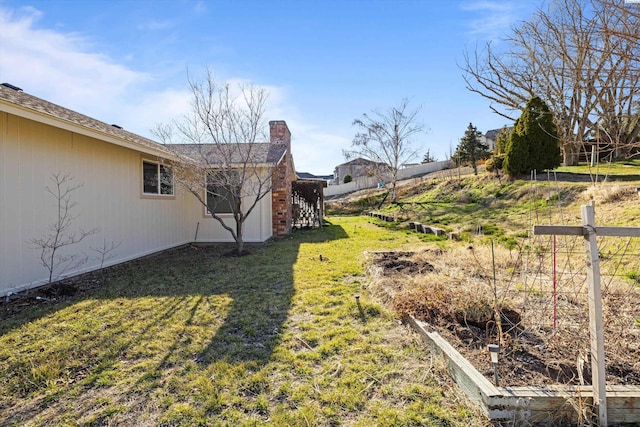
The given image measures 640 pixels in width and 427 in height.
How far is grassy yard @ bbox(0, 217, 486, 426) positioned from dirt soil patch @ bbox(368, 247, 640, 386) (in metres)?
0.30

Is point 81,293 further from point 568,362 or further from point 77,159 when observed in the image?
point 568,362

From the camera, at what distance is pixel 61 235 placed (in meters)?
5.49

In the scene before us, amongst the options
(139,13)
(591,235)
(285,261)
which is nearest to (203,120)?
(139,13)

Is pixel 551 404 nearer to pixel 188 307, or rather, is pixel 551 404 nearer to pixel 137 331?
pixel 137 331

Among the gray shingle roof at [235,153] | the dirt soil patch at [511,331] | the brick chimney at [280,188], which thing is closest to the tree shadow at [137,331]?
the dirt soil patch at [511,331]

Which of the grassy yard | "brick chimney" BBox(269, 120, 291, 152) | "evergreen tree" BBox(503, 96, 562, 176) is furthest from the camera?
"evergreen tree" BBox(503, 96, 562, 176)

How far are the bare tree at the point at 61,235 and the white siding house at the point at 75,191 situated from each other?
0.07m

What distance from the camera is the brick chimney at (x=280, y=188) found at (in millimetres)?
10784

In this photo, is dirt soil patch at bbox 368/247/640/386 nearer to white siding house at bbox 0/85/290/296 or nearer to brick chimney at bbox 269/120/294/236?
white siding house at bbox 0/85/290/296

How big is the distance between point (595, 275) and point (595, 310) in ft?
0.67

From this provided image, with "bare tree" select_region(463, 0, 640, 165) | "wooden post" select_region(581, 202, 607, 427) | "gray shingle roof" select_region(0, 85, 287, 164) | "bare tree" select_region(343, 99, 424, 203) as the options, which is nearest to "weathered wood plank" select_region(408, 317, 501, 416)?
"wooden post" select_region(581, 202, 607, 427)

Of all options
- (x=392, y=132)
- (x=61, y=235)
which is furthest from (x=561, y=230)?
(x=392, y=132)

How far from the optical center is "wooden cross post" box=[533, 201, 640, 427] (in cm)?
182

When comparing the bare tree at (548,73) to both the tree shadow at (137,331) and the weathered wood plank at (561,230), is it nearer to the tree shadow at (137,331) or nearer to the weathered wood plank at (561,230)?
the weathered wood plank at (561,230)
